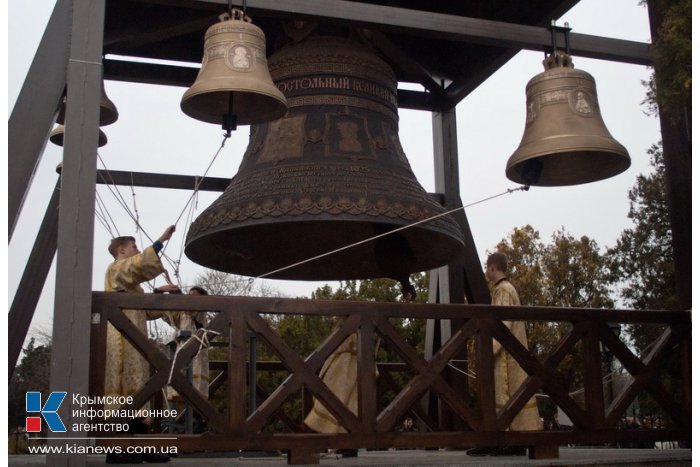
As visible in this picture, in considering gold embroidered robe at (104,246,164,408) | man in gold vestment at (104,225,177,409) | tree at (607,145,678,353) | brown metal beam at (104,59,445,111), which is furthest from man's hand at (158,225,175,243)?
tree at (607,145,678,353)

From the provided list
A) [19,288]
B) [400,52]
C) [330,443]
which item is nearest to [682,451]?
[330,443]

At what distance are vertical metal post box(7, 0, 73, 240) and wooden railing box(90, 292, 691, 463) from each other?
819 mm

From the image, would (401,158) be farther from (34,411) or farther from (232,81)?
(34,411)

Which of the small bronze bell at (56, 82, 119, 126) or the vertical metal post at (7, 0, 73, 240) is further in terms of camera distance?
the small bronze bell at (56, 82, 119, 126)

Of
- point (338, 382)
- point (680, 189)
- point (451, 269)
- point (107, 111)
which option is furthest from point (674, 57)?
point (107, 111)

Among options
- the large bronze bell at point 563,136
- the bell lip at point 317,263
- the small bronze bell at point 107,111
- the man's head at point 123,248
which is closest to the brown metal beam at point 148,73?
the small bronze bell at point 107,111

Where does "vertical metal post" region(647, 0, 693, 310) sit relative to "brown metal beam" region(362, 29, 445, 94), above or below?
below

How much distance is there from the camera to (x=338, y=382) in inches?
288

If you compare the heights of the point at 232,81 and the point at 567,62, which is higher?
the point at 567,62

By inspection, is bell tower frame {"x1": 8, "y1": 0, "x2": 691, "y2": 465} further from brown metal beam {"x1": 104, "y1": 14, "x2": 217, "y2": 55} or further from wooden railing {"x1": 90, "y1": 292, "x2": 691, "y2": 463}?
wooden railing {"x1": 90, "y1": 292, "x2": 691, "y2": 463}

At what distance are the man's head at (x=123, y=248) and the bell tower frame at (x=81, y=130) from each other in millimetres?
569

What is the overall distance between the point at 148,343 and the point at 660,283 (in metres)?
22.3

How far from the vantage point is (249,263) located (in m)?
7.88

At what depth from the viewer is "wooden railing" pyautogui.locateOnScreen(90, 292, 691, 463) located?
17.8ft
